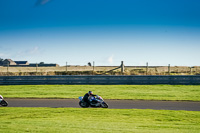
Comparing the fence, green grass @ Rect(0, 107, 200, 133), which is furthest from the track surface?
the fence

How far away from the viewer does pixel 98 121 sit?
348 inches

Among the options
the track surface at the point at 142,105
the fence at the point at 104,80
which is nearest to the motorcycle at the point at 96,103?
the track surface at the point at 142,105

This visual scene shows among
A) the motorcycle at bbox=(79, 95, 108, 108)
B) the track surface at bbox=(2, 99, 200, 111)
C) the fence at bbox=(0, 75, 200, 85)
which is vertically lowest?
the track surface at bbox=(2, 99, 200, 111)

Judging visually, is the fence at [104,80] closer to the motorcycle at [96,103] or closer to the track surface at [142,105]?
the track surface at [142,105]

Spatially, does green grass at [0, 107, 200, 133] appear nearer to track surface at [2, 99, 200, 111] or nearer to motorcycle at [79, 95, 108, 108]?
motorcycle at [79, 95, 108, 108]

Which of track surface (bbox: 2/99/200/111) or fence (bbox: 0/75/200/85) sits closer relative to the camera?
track surface (bbox: 2/99/200/111)

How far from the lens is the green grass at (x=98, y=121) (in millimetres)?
7212

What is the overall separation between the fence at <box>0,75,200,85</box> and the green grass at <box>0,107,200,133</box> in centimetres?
1203

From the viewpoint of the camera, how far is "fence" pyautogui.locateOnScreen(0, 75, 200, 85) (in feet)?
73.8

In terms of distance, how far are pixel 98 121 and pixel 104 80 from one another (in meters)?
14.8

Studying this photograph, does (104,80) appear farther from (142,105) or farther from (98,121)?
(98,121)

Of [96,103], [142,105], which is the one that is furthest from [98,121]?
[142,105]

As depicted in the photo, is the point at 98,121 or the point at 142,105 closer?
the point at 98,121

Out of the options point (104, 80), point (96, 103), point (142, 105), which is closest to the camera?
point (96, 103)
